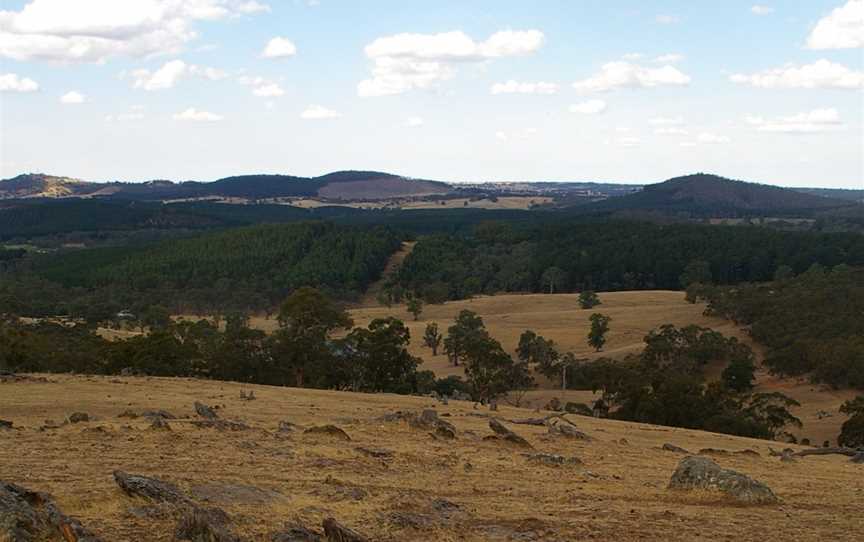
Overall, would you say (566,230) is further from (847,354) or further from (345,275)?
(847,354)

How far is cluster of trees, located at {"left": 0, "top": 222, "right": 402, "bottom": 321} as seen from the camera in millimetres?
130250

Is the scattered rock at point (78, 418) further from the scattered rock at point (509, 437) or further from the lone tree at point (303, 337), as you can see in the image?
the lone tree at point (303, 337)

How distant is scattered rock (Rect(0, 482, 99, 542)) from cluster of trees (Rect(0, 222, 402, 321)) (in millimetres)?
103051

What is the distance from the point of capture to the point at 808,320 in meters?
82.2

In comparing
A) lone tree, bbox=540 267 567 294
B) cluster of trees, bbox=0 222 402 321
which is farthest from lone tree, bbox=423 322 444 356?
lone tree, bbox=540 267 567 294

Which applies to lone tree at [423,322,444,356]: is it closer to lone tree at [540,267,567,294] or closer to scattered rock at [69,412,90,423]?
lone tree at [540,267,567,294]

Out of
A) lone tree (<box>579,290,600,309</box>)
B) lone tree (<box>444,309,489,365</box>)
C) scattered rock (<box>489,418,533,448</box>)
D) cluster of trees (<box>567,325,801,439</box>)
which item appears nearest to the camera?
scattered rock (<box>489,418,533,448</box>)

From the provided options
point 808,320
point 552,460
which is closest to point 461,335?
point 808,320

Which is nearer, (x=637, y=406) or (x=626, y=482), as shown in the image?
(x=626, y=482)

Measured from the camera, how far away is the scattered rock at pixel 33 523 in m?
10.4

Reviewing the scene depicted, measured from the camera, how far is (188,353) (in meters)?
50.4

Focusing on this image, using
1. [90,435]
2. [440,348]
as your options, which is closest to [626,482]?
[90,435]

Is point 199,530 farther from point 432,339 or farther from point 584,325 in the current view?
point 584,325

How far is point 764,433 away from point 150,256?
490 feet
